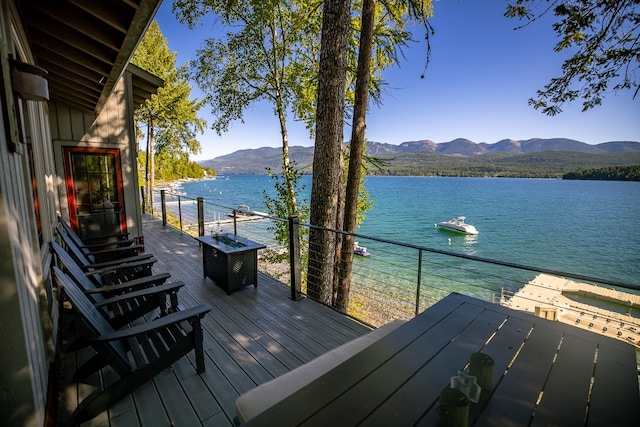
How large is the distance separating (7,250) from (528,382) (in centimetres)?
227

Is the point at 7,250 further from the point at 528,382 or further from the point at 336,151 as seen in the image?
the point at 336,151

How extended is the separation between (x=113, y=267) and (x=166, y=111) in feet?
44.5

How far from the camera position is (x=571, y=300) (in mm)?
14531

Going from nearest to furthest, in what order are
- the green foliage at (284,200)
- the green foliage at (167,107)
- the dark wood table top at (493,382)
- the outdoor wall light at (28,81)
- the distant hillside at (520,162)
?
the dark wood table top at (493,382), the outdoor wall light at (28,81), the green foliage at (284,200), the green foliage at (167,107), the distant hillside at (520,162)

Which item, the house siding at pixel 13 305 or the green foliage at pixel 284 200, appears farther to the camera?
the green foliage at pixel 284 200

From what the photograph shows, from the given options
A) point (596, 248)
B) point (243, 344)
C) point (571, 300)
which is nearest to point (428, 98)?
point (596, 248)

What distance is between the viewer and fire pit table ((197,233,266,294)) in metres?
3.91

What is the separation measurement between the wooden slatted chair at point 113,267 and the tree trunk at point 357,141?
110 inches

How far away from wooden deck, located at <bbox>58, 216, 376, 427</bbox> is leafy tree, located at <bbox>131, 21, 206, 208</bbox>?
12.3 m

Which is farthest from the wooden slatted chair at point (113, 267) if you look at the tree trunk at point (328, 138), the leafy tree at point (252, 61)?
the leafy tree at point (252, 61)

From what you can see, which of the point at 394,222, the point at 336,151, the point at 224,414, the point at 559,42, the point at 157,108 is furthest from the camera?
the point at 394,222

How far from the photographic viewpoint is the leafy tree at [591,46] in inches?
136

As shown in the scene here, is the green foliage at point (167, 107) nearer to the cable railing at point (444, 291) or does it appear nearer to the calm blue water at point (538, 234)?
the cable railing at point (444, 291)

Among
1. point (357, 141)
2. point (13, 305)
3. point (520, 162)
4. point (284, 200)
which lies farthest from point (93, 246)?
point (520, 162)
